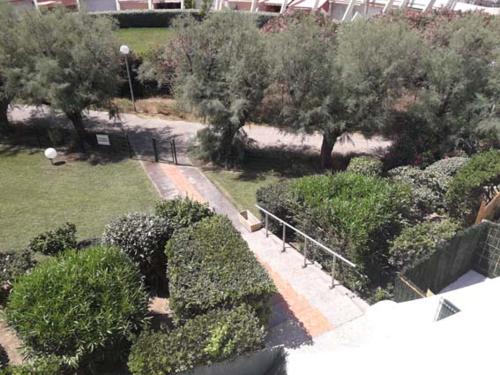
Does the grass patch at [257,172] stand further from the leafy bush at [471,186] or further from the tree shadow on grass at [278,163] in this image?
the leafy bush at [471,186]

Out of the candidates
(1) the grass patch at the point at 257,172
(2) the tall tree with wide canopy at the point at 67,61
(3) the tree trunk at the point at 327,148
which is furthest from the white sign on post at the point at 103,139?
(3) the tree trunk at the point at 327,148

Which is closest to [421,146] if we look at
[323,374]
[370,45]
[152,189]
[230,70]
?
[370,45]

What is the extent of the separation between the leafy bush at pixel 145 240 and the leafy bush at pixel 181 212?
325mm

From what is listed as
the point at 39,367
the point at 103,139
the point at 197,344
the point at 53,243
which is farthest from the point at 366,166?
the point at 39,367

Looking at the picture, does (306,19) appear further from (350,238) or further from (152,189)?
(350,238)

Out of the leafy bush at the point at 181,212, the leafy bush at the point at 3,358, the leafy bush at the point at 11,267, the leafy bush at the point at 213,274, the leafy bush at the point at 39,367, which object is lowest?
the leafy bush at the point at 3,358

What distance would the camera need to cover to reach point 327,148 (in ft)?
61.4

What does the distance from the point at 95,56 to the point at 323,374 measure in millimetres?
16136

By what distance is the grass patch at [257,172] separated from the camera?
1577 cm

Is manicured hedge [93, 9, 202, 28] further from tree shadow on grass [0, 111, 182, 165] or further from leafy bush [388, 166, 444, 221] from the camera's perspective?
leafy bush [388, 166, 444, 221]

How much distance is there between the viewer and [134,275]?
25.9 ft

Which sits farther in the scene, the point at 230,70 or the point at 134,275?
the point at 230,70

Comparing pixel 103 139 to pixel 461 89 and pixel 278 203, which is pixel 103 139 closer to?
pixel 278 203

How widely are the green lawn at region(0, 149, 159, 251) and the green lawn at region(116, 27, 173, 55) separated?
15.6m
